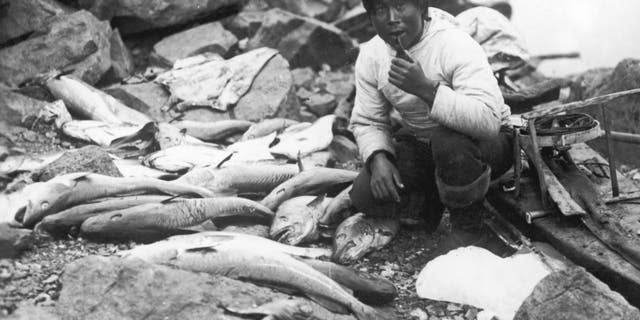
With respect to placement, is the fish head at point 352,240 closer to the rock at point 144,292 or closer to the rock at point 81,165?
the rock at point 144,292

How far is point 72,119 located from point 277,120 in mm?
1933

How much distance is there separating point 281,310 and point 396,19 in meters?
1.75

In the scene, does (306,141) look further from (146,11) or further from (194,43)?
(146,11)

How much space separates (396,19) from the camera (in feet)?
13.5

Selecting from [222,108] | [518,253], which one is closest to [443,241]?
[518,253]

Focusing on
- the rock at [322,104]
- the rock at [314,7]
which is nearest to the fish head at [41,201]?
the rock at [322,104]

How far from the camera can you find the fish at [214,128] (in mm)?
6645

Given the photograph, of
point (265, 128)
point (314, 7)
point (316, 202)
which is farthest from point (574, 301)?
point (314, 7)

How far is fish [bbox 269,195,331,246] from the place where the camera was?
459cm

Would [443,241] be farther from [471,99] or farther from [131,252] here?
[131,252]

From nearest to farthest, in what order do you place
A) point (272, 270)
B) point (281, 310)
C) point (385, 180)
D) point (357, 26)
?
point (281, 310) < point (272, 270) < point (385, 180) < point (357, 26)

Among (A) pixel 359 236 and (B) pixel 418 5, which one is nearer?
(B) pixel 418 5

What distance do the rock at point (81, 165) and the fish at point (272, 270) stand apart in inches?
59.8

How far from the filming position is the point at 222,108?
7.22 meters
